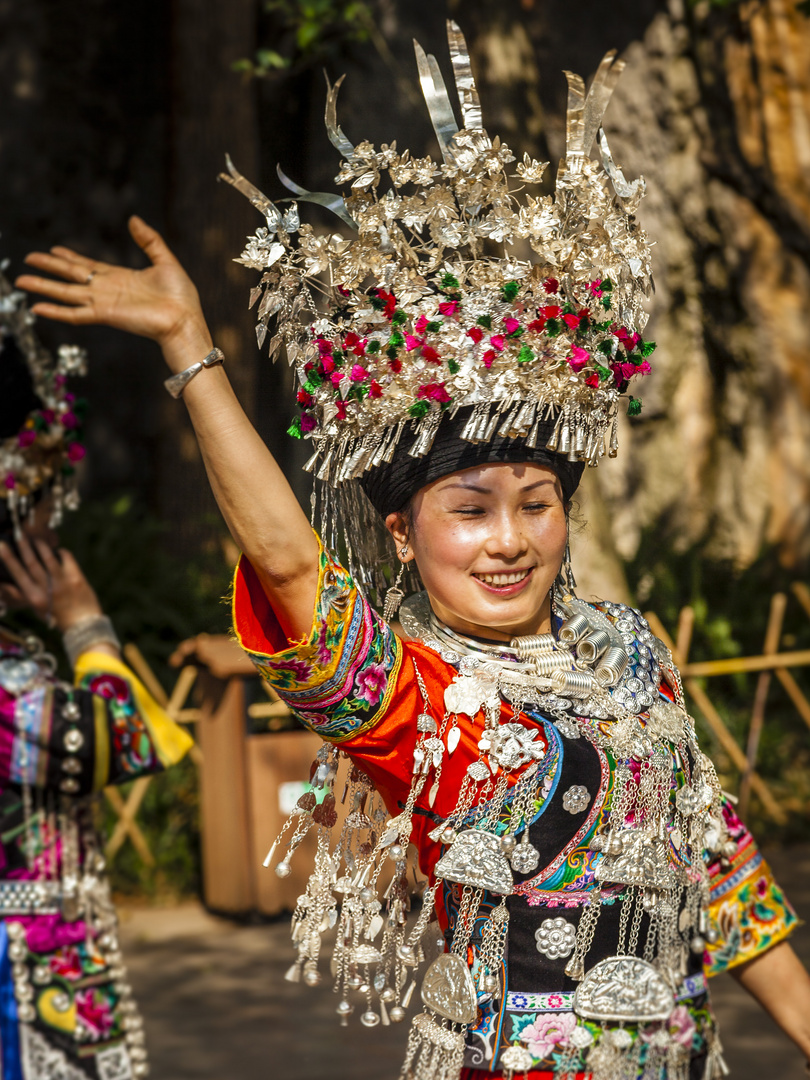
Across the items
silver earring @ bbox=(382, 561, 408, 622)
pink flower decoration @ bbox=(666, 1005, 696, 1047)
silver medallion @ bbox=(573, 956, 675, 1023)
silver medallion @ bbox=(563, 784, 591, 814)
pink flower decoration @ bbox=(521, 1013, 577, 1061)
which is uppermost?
silver earring @ bbox=(382, 561, 408, 622)

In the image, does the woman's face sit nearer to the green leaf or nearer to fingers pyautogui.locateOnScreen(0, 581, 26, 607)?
fingers pyautogui.locateOnScreen(0, 581, 26, 607)

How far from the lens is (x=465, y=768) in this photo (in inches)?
76.2

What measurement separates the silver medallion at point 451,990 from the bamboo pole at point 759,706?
5328 millimetres

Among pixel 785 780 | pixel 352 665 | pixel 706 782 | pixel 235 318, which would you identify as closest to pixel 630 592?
pixel 785 780

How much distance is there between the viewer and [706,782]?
216cm

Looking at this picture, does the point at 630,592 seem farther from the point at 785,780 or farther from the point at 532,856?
the point at 532,856

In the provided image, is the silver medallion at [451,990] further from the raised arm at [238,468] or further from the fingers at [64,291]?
the fingers at [64,291]

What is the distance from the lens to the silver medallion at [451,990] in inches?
75.7

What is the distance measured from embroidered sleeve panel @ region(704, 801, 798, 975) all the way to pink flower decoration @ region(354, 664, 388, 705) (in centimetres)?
85

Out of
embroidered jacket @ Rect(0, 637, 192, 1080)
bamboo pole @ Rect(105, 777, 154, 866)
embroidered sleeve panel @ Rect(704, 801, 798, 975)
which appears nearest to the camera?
embroidered sleeve panel @ Rect(704, 801, 798, 975)

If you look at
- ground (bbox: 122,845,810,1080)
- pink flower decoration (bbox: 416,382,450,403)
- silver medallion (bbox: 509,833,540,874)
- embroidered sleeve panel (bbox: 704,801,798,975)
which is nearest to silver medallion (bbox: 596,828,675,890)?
silver medallion (bbox: 509,833,540,874)

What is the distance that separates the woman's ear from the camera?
2.08m

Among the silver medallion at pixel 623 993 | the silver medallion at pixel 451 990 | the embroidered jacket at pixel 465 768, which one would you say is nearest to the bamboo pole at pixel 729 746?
the embroidered jacket at pixel 465 768

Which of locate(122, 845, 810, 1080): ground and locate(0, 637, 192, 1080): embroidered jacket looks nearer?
locate(0, 637, 192, 1080): embroidered jacket
